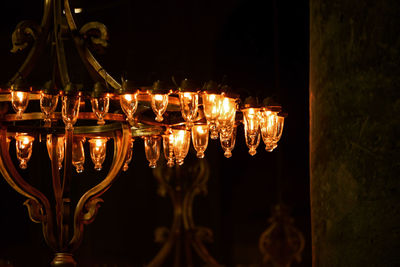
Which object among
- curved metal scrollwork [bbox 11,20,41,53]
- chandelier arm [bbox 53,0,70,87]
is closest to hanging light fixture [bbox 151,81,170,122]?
chandelier arm [bbox 53,0,70,87]

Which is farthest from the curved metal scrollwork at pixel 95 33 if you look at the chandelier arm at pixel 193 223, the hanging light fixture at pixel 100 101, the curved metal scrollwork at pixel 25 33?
the chandelier arm at pixel 193 223

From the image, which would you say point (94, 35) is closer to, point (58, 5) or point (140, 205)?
point (58, 5)

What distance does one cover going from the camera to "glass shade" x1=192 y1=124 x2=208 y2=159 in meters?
4.06

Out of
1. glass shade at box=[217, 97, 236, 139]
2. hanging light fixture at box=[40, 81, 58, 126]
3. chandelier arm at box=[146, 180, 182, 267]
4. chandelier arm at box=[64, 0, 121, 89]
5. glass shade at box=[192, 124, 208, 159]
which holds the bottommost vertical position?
chandelier arm at box=[146, 180, 182, 267]

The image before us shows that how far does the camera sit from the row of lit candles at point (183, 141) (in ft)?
12.8

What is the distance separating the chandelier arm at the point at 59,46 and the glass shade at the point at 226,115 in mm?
701

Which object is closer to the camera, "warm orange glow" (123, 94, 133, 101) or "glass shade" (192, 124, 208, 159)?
"warm orange glow" (123, 94, 133, 101)

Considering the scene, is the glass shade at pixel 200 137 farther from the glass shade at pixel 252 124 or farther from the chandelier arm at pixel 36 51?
the chandelier arm at pixel 36 51

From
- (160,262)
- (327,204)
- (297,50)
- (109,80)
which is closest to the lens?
(327,204)

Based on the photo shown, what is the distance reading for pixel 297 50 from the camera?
28.2 ft

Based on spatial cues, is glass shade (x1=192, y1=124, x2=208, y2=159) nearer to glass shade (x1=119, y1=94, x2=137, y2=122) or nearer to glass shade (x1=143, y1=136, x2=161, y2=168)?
glass shade (x1=143, y1=136, x2=161, y2=168)

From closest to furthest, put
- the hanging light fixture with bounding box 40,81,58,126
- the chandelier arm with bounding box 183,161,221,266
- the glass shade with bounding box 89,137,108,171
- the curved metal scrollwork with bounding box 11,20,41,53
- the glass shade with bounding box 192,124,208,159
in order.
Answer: the hanging light fixture with bounding box 40,81,58,126, the curved metal scrollwork with bounding box 11,20,41,53, the glass shade with bounding box 192,124,208,159, the glass shade with bounding box 89,137,108,171, the chandelier arm with bounding box 183,161,221,266

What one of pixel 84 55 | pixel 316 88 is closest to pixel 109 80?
pixel 84 55

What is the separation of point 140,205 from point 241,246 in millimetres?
1078
